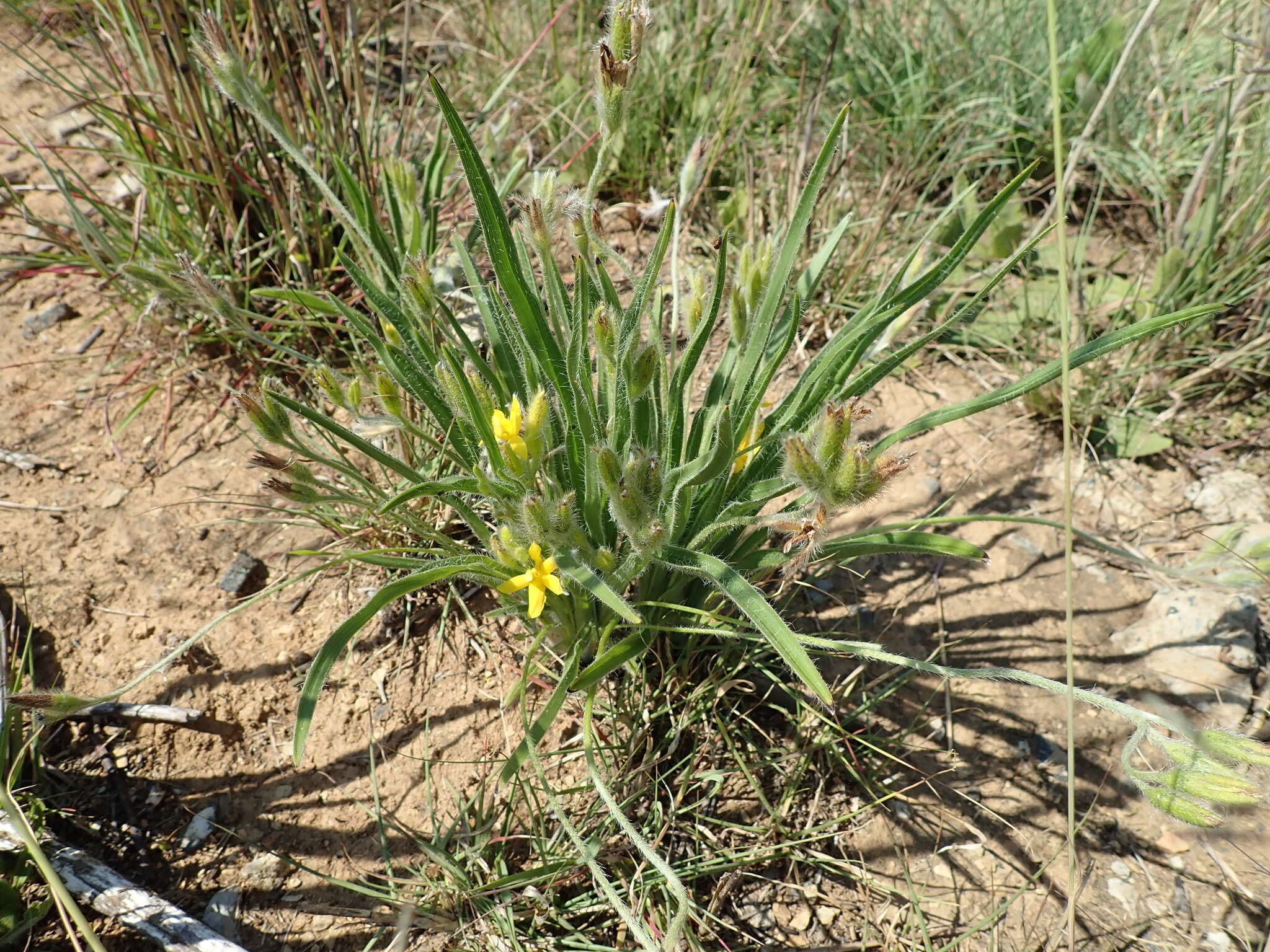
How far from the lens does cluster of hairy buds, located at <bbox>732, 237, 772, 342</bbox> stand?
1.60 metres

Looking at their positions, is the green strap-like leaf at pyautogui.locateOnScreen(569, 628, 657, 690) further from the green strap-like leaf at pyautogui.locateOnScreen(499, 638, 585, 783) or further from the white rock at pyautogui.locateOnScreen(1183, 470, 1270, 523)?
the white rock at pyautogui.locateOnScreen(1183, 470, 1270, 523)

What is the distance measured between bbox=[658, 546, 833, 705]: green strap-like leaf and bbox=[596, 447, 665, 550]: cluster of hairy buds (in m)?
0.08

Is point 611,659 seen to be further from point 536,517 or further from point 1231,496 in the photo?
point 1231,496

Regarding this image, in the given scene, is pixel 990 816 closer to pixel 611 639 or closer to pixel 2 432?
pixel 611 639

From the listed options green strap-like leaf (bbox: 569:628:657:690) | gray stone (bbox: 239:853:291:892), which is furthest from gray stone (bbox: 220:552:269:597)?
green strap-like leaf (bbox: 569:628:657:690)

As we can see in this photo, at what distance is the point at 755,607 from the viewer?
1.30 m

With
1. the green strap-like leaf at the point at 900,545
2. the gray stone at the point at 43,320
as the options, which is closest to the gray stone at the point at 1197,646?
the green strap-like leaf at the point at 900,545

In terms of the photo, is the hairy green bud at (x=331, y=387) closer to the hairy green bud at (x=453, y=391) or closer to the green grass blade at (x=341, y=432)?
the green grass blade at (x=341, y=432)

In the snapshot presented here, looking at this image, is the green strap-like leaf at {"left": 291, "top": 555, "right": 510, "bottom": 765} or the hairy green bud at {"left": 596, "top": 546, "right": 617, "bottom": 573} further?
the hairy green bud at {"left": 596, "top": 546, "right": 617, "bottom": 573}

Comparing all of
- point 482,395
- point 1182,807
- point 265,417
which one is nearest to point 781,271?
point 482,395

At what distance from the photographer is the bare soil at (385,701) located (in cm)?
164

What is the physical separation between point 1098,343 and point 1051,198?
182 centimetres

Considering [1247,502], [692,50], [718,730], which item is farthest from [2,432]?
[1247,502]

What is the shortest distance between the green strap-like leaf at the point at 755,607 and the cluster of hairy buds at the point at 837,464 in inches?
7.6
